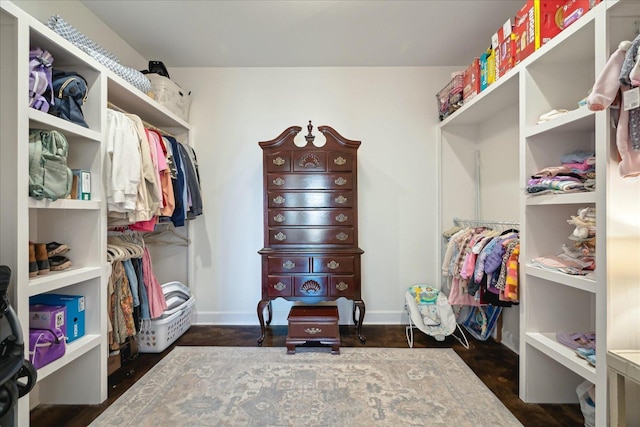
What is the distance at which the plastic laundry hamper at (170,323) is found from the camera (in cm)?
223

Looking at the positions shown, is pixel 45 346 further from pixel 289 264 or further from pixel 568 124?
pixel 568 124

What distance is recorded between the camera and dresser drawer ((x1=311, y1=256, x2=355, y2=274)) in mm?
2324

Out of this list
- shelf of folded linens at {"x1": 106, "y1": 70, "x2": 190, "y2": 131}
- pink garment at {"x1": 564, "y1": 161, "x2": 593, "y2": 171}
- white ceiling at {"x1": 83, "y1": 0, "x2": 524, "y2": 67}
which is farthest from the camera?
white ceiling at {"x1": 83, "y1": 0, "x2": 524, "y2": 67}

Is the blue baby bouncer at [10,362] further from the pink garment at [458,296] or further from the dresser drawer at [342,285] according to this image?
the pink garment at [458,296]

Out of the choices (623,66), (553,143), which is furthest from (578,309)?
(623,66)

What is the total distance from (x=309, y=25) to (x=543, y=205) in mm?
2018

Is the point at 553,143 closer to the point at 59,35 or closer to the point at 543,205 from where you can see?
the point at 543,205

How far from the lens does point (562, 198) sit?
1410mm

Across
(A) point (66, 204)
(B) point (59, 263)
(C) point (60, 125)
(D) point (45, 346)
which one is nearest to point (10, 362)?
(D) point (45, 346)

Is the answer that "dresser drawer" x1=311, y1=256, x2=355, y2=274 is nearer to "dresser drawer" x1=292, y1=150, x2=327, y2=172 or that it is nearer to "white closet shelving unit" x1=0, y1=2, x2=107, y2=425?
"dresser drawer" x1=292, y1=150, x2=327, y2=172

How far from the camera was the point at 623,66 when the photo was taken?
106 cm

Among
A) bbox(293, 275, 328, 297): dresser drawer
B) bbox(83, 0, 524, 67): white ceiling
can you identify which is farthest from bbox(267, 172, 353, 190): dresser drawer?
bbox(83, 0, 524, 67): white ceiling

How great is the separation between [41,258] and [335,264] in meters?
1.78

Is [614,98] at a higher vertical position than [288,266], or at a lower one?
higher
